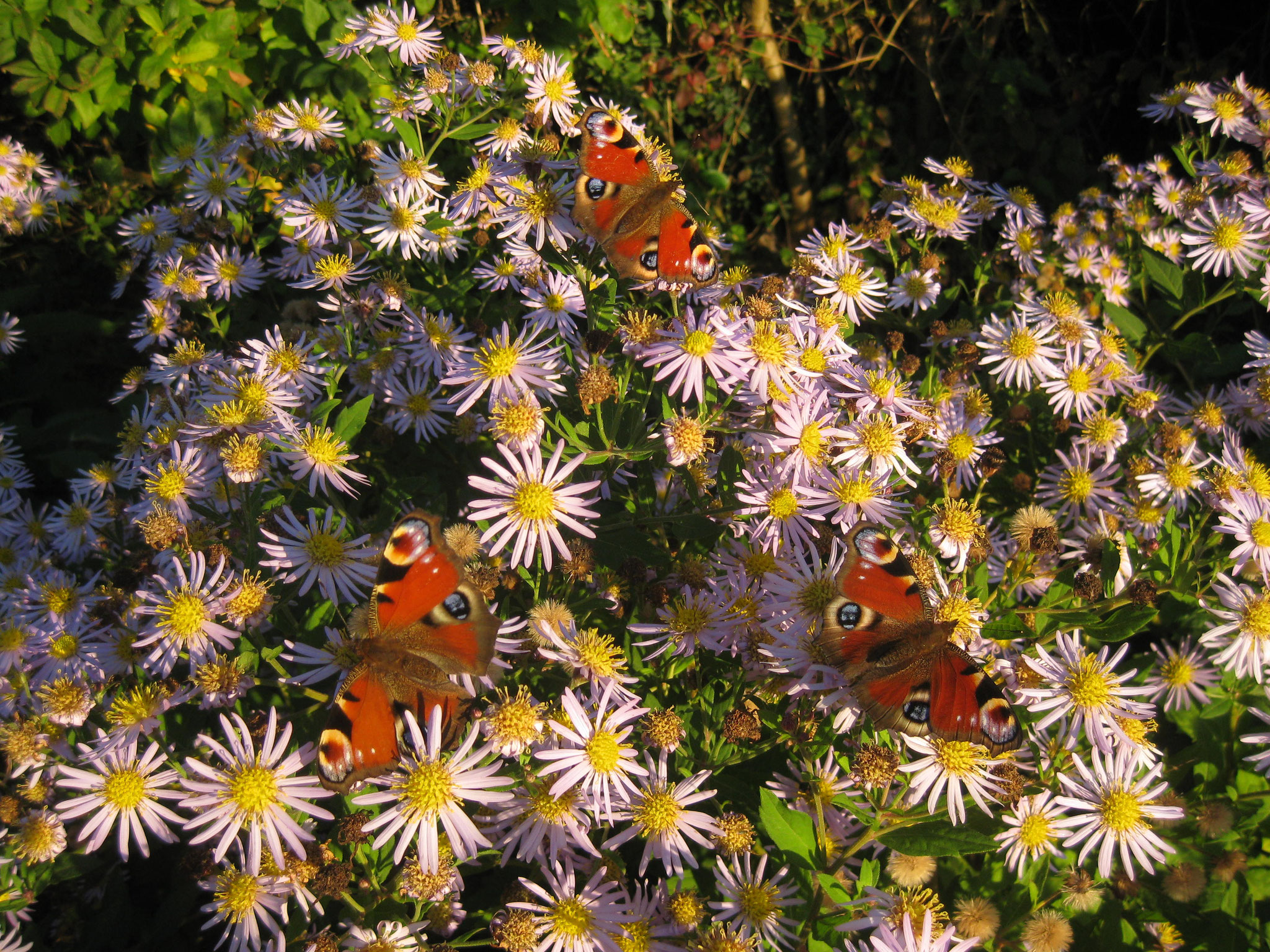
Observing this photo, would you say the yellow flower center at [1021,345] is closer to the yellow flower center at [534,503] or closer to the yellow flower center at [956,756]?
the yellow flower center at [956,756]

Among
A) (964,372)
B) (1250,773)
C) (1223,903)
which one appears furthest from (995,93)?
(1223,903)

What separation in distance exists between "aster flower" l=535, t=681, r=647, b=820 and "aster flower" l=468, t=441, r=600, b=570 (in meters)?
0.48

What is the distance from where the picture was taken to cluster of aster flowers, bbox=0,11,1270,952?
7.79ft

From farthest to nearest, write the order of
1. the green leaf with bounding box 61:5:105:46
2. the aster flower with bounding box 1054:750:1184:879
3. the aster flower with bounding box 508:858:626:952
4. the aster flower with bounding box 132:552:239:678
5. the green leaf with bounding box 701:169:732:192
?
the green leaf with bounding box 701:169:732:192 < the green leaf with bounding box 61:5:105:46 < the aster flower with bounding box 1054:750:1184:879 < the aster flower with bounding box 132:552:239:678 < the aster flower with bounding box 508:858:626:952

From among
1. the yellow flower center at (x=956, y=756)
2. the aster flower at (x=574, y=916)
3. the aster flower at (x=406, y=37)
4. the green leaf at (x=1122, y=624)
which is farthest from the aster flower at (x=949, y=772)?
the aster flower at (x=406, y=37)

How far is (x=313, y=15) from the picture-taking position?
16.9 feet

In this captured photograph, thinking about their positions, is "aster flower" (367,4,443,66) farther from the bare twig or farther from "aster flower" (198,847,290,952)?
"aster flower" (198,847,290,952)

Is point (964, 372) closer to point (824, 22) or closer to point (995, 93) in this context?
point (995, 93)

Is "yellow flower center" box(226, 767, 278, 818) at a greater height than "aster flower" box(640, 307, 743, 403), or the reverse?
"aster flower" box(640, 307, 743, 403)

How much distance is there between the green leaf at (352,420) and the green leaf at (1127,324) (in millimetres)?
3951

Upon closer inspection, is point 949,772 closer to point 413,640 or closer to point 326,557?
point 413,640

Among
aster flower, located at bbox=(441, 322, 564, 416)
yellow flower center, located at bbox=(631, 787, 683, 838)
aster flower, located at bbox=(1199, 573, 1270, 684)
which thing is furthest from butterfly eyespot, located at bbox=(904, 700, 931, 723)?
aster flower, located at bbox=(1199, 573, 1270, 684)

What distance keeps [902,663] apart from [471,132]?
295 cm

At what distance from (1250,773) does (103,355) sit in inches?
270
